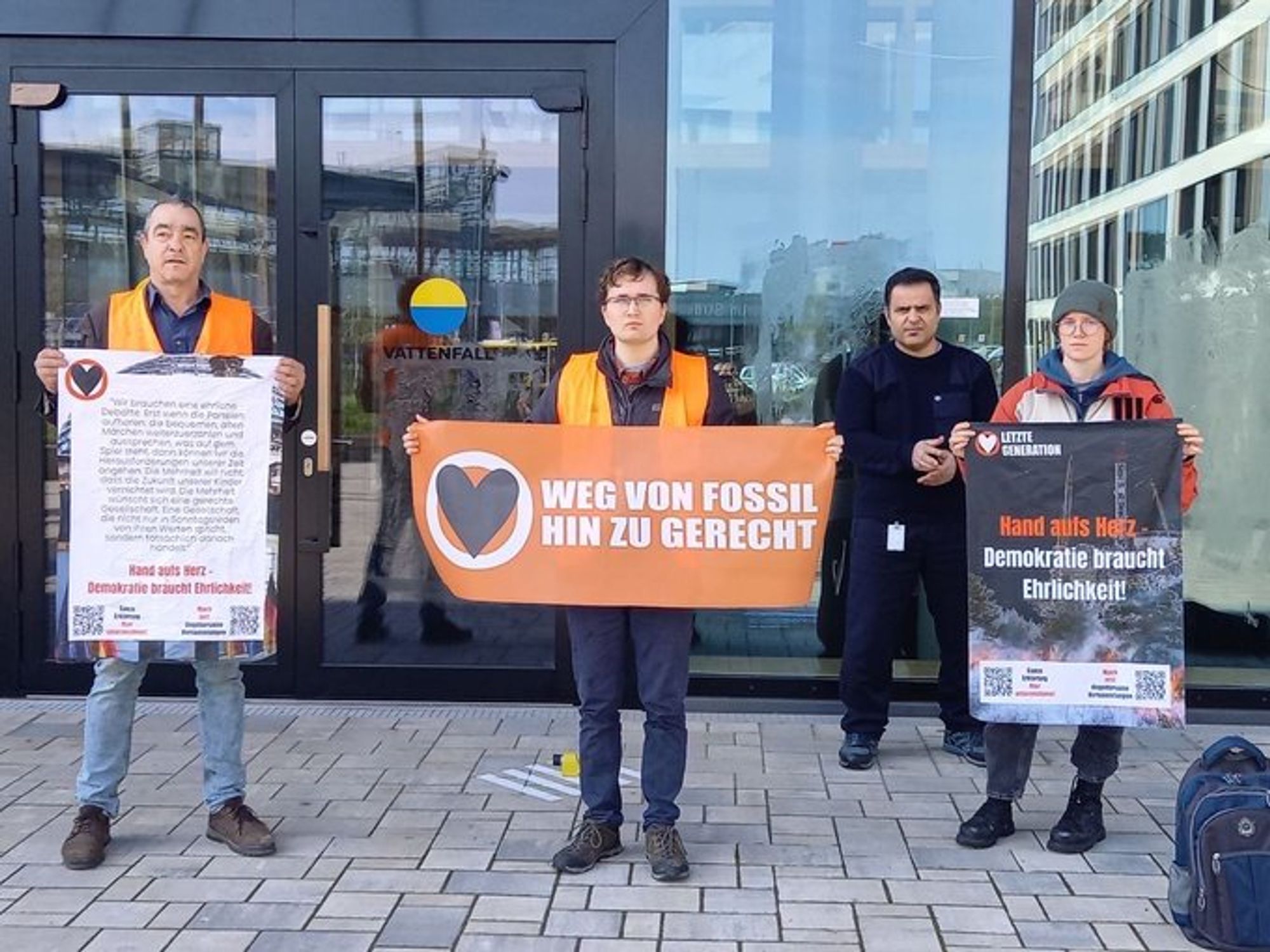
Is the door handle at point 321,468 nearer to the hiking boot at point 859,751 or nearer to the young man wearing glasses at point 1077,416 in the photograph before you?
the hiking boot at point 859,751

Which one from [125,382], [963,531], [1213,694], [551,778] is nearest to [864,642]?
[963,531]

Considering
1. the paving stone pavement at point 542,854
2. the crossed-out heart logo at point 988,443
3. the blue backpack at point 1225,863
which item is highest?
the crossed-out heart logo at point 988,443

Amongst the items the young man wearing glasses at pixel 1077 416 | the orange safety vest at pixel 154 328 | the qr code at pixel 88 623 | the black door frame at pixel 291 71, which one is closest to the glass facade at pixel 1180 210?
the young man wearing glasses at pixel 1077 416

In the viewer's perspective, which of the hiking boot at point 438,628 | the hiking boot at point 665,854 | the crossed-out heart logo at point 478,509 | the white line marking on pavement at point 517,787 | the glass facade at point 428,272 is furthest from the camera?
the hiking boot at point 438,628

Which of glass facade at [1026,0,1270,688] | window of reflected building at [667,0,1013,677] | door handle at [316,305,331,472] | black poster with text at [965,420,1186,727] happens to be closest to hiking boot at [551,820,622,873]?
black poster with text at [965,420,1186,727]

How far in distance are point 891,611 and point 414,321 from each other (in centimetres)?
237

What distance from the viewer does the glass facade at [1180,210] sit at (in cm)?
563

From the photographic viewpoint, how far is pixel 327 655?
18.7 feet

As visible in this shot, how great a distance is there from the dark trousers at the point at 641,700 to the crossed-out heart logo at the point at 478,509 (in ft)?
1.07

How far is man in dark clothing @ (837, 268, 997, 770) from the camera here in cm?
484

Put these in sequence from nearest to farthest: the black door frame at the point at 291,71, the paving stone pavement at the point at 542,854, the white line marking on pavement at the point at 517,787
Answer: the paving stone pavement at the point at 542,854 → the white line marking on pavement at the point at 517,787 → the black door frame at the point at 291,71

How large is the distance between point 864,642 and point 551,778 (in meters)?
1.32

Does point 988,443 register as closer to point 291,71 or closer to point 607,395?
point 607,395

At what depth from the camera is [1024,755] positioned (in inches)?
160
